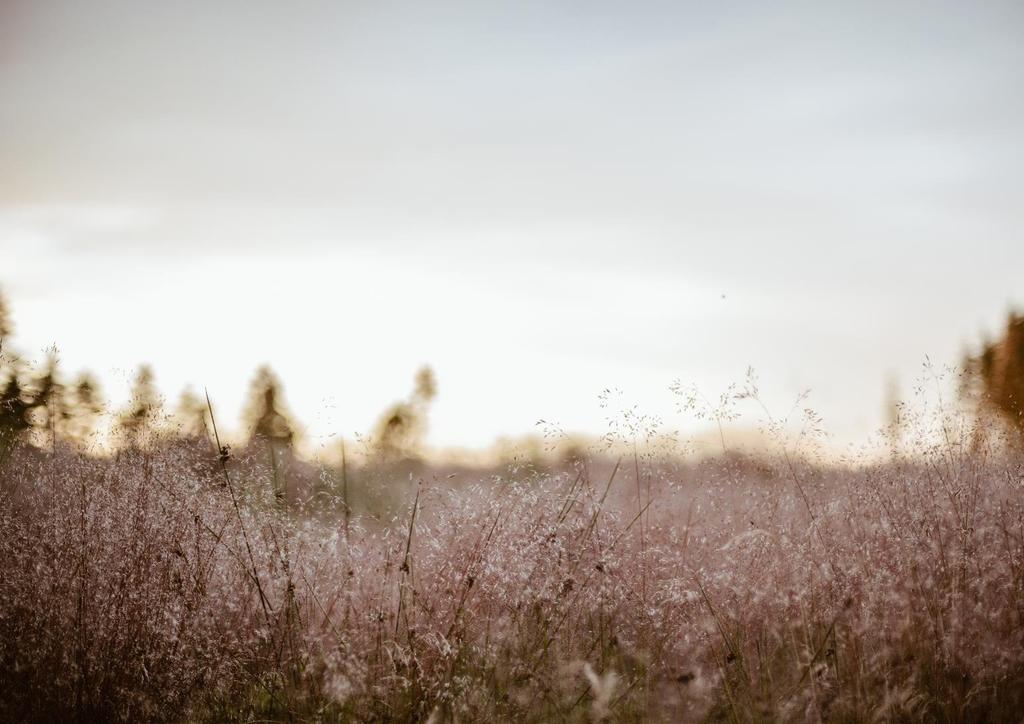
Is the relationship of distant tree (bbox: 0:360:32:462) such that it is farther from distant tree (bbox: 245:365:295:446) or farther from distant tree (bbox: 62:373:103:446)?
distant tree (bbox: 245:365:295:446)

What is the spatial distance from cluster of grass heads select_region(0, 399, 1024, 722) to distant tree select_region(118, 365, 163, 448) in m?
0.13

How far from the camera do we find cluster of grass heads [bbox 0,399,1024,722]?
286 centimetres

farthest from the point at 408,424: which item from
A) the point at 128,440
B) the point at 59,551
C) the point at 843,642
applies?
the point at 843,642

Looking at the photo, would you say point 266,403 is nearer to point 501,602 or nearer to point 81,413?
point 81,413

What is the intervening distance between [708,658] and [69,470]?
4064mm

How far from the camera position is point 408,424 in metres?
12.2

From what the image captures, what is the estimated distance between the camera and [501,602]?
3.36 metres

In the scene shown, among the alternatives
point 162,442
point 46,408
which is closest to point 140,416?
point 162,442

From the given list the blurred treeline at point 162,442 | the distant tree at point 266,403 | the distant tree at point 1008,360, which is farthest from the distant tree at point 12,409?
the distant tree at point 1008,360

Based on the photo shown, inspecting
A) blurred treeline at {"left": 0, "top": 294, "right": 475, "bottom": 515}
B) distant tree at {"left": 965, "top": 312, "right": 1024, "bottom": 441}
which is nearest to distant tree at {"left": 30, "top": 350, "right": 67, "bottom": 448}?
blurred treeline at {"left": 0, "top": 294, "right": 475, "bottom": 515}

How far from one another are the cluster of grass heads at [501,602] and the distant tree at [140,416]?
0.42 feet

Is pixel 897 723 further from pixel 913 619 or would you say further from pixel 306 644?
pixel 306 644

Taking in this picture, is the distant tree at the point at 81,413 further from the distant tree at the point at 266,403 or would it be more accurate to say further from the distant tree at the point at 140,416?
the distant tree at the point at 266,403

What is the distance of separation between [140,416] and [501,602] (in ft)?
8.86
